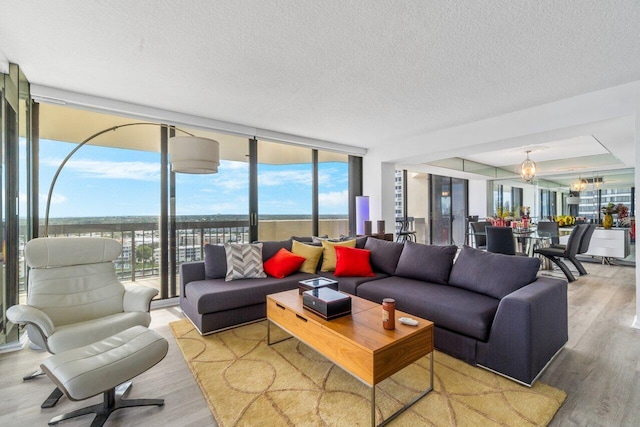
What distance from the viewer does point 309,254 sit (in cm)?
384

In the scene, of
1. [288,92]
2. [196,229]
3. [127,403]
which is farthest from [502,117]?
[127,403]

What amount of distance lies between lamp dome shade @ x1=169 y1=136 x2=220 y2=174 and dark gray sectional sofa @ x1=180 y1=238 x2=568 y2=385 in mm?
1136

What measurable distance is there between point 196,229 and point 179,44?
2.64 metres

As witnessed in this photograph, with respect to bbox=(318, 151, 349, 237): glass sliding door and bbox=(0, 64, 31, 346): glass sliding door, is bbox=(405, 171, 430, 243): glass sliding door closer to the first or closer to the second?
bbox=(318, 151, 349, 237): glass sliding door

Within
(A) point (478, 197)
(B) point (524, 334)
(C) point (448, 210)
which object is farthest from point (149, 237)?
(A) point (478, 197)

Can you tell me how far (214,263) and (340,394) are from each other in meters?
2.13

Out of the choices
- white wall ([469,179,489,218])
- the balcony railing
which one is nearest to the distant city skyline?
the balcony railing

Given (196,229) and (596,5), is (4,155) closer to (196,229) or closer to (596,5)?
(196,229)

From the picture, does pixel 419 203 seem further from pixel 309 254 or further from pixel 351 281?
pixel 351 281

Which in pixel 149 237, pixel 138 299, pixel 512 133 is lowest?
pixel 138 299

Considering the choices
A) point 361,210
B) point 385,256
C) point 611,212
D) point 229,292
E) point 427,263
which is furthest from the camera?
point 611,212

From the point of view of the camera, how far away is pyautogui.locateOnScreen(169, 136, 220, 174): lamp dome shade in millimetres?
2734

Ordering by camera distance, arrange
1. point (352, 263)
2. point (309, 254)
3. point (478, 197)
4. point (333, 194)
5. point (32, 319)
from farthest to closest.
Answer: point (478, 197) → point (333, 194) → point (309, 254) → point (352, 263) → point (32, 319)

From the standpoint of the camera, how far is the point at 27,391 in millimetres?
2033
